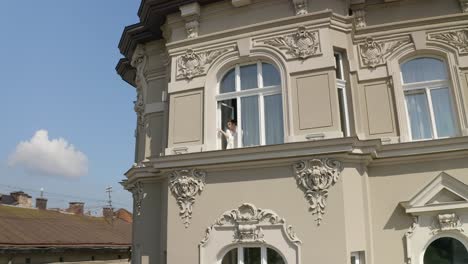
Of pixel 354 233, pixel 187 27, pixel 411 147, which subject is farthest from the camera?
pixel 187 27

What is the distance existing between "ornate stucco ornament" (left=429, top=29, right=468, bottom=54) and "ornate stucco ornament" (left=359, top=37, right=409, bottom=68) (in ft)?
2.41

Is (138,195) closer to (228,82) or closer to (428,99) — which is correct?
(228,82)

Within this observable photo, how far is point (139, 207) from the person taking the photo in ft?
37.9

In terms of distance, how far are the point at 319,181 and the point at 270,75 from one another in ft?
9.47

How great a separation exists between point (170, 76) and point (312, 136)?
430cm

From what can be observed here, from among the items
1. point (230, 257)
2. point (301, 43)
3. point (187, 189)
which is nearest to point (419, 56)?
point (301, 43)

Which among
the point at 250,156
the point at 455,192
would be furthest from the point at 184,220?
the point at 455,192

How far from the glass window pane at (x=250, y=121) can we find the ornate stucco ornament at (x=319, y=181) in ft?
5.33

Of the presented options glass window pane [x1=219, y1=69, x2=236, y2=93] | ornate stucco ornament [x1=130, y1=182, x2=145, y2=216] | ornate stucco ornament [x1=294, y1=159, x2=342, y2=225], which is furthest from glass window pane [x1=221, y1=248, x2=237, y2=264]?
glass window pane [x1=219, y1=69, x2=236, y2=93]

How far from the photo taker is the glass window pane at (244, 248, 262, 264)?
864cm

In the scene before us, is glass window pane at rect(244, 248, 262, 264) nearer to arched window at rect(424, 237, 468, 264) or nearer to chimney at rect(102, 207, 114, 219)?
arched window at rect(424, 237, 468, 264)

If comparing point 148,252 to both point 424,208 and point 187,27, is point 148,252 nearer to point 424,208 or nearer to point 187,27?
point 187,27

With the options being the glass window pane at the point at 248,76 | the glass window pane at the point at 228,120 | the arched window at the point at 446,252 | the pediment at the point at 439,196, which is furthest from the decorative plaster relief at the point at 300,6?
the arched window at the point at 446,252

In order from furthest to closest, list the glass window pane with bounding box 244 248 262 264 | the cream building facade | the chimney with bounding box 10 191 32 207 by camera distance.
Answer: the chimney with bounding box 10 191 32 207 → the glass window pane with bounding box 244 248 262 264 → the cream building facade
